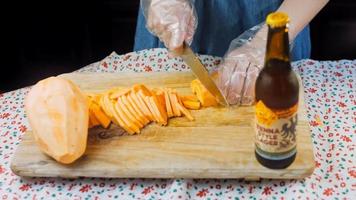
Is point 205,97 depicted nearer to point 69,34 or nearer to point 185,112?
point 185,112

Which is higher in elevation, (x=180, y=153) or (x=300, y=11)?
(x=300, y=11)

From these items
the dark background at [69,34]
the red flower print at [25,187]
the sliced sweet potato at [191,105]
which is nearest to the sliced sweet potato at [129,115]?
the sliced sweet potato at [191,105]

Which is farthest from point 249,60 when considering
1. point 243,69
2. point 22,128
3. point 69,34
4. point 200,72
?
point 69,34

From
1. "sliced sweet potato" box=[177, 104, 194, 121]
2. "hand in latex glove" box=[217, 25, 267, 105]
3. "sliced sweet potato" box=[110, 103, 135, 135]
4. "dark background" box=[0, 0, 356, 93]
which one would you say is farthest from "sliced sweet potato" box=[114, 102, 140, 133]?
"dark background" box=[0, 0, 356, 93]

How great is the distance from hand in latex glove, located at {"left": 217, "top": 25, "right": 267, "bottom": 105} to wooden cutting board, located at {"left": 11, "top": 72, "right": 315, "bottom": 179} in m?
0.03

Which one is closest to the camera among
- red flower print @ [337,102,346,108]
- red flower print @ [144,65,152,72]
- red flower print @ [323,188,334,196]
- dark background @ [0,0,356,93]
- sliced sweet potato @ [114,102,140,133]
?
red flower print @ [323,188,334,196]

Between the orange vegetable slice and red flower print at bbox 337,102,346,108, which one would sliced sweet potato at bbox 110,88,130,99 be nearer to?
the orange vegetable slice

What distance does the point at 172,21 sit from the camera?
1.17 m

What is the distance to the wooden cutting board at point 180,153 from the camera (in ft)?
3.29

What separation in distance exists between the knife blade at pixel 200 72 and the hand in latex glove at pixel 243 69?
0.09 ft

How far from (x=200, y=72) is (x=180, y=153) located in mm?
200

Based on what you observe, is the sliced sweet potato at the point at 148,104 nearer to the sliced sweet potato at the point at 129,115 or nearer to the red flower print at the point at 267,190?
the sliced sweet potato at the point at 129,115

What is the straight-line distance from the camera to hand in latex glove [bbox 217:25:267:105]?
117cm

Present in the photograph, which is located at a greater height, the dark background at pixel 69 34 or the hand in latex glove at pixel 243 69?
the hand in latex glove at pixel 243 69
